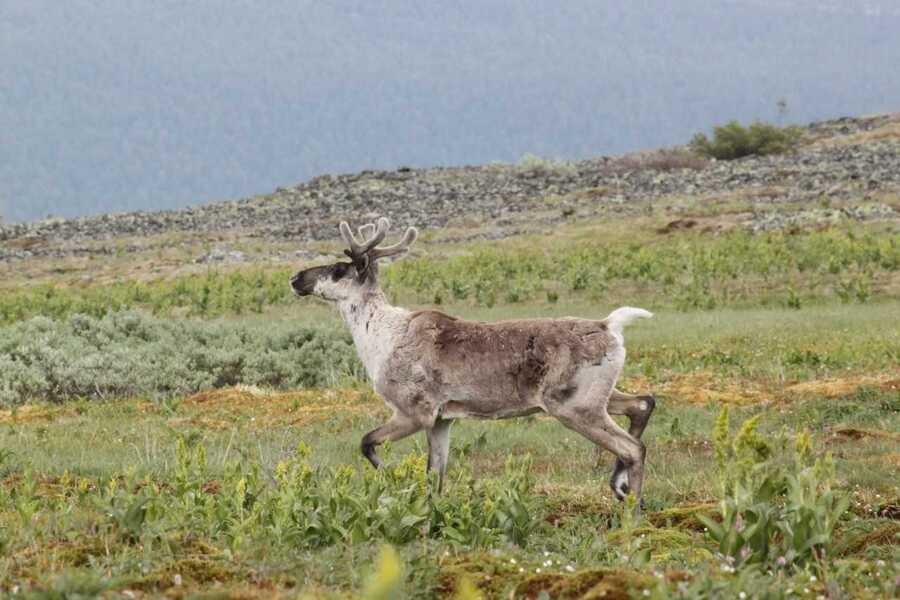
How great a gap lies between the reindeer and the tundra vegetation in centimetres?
40

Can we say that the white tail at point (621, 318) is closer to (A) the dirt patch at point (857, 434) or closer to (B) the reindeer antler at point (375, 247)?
(B) the reindeer antler at point (375, 247)

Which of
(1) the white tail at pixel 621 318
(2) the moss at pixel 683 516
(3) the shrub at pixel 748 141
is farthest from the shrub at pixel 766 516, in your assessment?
(3) the shrub at pixel 748 141

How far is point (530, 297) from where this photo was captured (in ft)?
115

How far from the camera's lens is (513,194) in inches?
2475

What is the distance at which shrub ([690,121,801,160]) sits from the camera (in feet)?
236

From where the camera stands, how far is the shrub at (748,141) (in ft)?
236

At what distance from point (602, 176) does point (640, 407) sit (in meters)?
55.5

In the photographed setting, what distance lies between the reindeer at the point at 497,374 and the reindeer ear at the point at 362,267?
0.93 ft

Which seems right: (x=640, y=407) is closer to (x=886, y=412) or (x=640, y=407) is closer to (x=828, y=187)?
(x=886, y=412)

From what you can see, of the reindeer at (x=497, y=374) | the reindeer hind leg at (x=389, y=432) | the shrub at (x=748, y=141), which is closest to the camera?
the reindeer at (x=497, y=374)

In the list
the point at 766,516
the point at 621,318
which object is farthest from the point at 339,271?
the point at 766,516

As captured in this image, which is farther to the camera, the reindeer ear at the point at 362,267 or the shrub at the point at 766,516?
the reindeer ear at the point at 362,267

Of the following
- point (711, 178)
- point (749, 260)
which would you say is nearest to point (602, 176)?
point (711, 178)

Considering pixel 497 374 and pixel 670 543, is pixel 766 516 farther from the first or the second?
pixel 497 374
